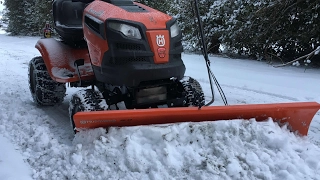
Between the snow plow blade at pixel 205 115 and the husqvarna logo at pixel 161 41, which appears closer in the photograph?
the snow plow blade at pixel 205 115

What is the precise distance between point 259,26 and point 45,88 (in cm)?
626

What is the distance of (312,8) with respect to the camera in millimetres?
7457

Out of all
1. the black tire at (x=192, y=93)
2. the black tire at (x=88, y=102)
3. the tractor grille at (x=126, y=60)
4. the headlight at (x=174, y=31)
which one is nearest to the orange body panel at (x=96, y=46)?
the tractor grille at (x=126, y=60)

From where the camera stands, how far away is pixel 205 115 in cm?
274

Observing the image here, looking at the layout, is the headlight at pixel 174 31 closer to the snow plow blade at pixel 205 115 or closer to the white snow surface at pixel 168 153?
the snow plow blade at pixel 205 115

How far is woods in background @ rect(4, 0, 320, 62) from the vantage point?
787 centimetres

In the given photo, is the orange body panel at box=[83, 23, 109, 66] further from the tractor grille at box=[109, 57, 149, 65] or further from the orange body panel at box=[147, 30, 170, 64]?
the orange body panel at box=[147, 30, 170, 64]

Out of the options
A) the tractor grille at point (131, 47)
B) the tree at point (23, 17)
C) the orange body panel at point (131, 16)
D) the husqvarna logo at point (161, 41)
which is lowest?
the tree at point (23, 17)

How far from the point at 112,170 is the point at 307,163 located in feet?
4.85

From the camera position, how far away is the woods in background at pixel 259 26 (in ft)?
25.8

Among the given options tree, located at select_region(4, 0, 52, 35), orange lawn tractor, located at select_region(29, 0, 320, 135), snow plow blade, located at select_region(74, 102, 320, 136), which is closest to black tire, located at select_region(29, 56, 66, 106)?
orange lawn tractor, located at select_region(29, 0, 320, 135)

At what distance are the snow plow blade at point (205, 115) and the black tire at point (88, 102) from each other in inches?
12.1

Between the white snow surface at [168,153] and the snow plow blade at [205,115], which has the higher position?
the snow plow blade at [205,115]

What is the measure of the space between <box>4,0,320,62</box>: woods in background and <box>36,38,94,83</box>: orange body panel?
4.00 metres
